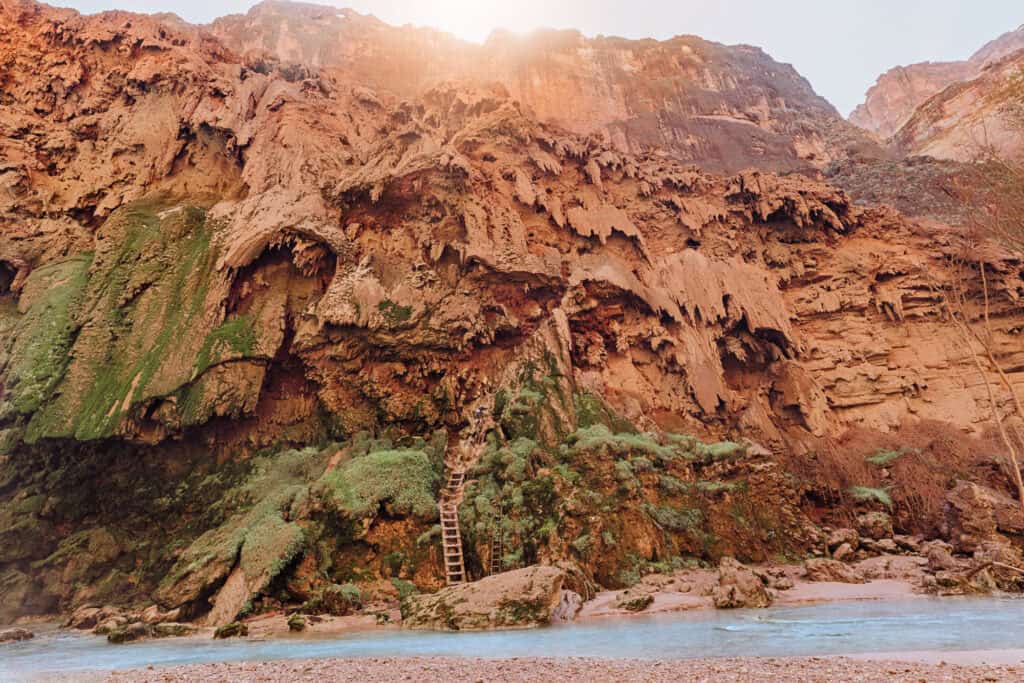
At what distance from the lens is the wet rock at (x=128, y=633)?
391 inches

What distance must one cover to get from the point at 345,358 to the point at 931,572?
56.2 ft

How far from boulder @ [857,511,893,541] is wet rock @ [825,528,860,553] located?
74cm

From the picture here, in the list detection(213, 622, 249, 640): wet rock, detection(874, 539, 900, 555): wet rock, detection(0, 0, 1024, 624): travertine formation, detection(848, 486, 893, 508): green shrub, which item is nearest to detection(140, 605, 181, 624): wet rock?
detection(0, 0, 1024, 624): travertine formation

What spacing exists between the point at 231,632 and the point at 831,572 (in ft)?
41.7

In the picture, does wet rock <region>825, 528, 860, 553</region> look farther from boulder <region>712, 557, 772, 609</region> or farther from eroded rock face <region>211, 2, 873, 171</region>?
eroded rock face <region>211, 2, 873, 171</region>

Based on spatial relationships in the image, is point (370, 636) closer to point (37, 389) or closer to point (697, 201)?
point (37, 389)

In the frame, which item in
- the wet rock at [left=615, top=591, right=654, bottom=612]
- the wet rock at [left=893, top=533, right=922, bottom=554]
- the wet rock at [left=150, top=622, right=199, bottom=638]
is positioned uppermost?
the wet rock at [left=150, top=622, right=199, bottom=638]

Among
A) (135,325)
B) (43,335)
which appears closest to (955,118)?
(135,325)

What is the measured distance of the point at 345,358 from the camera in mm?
18172

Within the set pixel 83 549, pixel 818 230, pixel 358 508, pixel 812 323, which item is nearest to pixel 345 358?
pixel 358 508

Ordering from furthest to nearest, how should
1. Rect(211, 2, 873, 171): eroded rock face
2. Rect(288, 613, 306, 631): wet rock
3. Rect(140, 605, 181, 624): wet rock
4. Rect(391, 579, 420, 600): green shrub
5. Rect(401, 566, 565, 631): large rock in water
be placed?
Rect(211, 2, 873, 171): eroded rock face → Rect(391, 579, 420, 600): green shrub → Rect(140, 605, 181, 624): wet rock → Rect(288, 613, 306, 631): wet rock → Rect(401, 566, 565, 631): large rock in water

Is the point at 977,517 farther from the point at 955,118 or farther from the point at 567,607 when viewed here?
the point at 955,118

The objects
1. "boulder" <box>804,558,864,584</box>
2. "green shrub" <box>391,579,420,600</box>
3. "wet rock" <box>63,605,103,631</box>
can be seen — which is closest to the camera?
"boulder" <box>804,558,864,584</box>

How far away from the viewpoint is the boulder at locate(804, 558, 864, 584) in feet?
38.0
